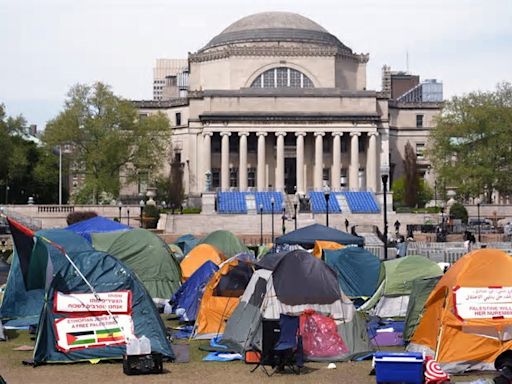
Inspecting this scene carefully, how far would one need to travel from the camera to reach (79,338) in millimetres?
20453

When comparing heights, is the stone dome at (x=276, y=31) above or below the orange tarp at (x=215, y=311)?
above

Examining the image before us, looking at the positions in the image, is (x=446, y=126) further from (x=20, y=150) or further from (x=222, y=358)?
(x=222, y=358)

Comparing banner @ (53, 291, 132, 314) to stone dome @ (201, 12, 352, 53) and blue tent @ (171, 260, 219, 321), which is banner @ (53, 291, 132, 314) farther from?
stone dome @ (201, 12, 352, 53)

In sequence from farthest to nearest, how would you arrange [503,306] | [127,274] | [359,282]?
[359,282] → [127,274] → [503,306]

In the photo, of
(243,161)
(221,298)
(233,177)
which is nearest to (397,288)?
(221,298)

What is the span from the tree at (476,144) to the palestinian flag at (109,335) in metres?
63.6

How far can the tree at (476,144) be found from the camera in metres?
81.4

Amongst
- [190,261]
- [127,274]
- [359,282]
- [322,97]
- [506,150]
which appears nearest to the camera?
[127,274]

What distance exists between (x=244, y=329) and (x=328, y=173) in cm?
7232

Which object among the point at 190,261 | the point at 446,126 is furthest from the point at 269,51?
the point at 190,261

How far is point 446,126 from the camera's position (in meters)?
83.2

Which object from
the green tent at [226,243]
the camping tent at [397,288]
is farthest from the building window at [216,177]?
the camping tent at [397,288]

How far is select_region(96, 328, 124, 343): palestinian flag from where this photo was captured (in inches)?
810

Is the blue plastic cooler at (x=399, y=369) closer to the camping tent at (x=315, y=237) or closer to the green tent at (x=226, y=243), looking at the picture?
the camping tent at (x=315, y=237)
